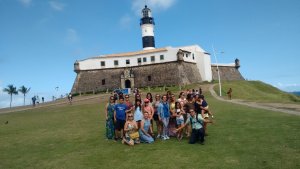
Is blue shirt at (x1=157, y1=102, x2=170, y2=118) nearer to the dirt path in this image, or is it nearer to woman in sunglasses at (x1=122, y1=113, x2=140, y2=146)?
woman in sunglasses at (x1=122, y1=113, x2=140, y2=146)


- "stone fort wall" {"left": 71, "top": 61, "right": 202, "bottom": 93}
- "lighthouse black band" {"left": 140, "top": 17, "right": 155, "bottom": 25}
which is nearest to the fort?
"stone fort wall" {"left": 71, "top": 61, "right": 202, "bottom": 93}

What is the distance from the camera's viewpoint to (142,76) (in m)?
57.0

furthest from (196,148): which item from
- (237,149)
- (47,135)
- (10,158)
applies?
(47,135)

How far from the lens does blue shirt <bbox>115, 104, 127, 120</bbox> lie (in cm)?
1155

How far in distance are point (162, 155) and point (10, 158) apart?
210 inches

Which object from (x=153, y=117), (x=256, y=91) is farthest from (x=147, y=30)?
(x=153, y=117)

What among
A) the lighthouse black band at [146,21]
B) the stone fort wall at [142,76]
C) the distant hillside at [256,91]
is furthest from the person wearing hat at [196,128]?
the lighthouse black band at [146,21]

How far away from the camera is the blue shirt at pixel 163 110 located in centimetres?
1166

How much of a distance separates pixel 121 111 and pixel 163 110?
5.53 ft

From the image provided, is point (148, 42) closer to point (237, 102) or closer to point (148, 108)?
point (237, 102)

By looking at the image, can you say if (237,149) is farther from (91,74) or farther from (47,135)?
(91,74)

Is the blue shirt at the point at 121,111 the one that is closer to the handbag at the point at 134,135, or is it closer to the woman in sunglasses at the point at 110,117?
the woman in sunglasses at the point at 110,117

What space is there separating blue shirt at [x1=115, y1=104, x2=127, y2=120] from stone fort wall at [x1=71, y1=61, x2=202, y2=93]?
42.1 m

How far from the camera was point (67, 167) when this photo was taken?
28.0ft
